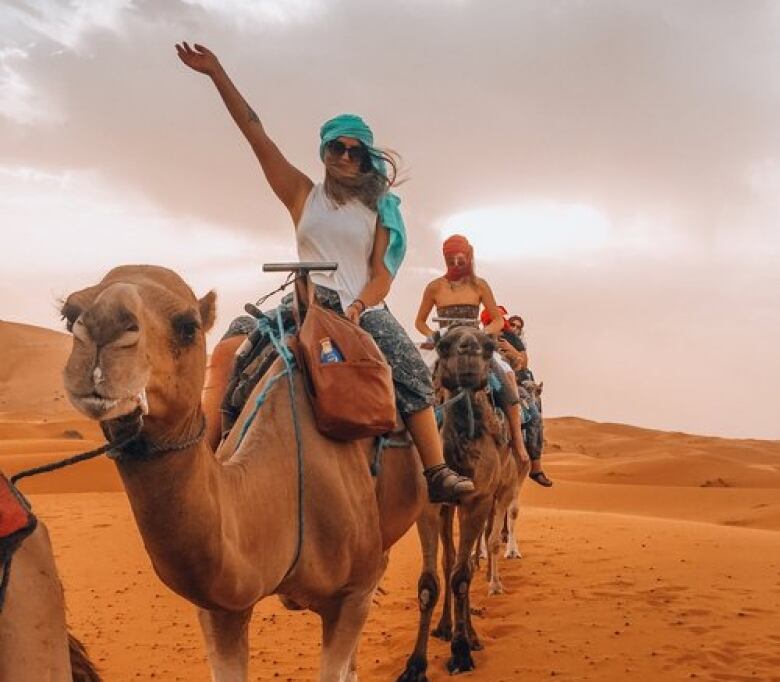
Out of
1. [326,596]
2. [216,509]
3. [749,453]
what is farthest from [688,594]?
[749,453]

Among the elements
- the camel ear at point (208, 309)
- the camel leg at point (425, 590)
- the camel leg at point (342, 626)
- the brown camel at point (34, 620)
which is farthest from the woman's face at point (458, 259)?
the brown camel at point (34, 620)

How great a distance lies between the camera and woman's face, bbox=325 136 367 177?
14.6 ft

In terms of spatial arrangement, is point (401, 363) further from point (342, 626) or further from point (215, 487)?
point (215, 487)

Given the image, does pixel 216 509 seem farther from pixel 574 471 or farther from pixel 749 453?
pixel 749 453

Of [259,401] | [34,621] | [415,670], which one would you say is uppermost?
[259,401]

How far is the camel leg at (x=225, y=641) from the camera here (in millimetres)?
3559

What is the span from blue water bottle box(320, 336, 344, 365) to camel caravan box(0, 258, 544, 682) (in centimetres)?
11

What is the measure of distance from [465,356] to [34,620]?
500 centimetres

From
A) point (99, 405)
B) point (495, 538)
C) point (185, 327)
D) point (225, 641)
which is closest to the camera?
point (99, 405)

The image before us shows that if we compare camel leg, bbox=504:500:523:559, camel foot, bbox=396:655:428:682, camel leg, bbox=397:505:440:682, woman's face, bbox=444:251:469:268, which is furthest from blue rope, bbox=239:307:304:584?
camel leg, bbox=504:500:523:559

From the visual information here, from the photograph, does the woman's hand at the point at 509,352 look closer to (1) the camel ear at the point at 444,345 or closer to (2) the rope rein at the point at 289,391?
(1) the camel ear at the point at 444,345

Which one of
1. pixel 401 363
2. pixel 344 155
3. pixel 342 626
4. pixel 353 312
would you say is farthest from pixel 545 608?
pixel 344 155

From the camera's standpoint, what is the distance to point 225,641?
11.8 feet

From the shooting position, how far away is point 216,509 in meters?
2.67
